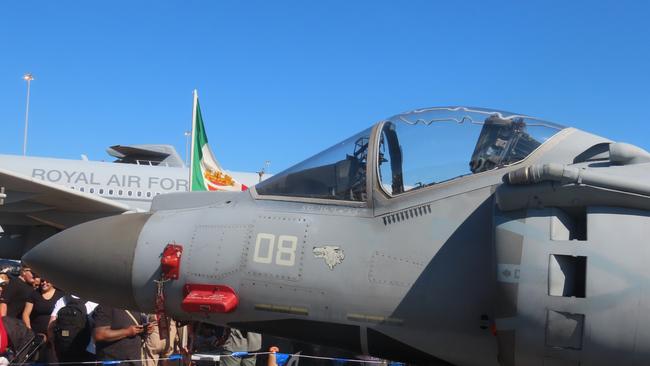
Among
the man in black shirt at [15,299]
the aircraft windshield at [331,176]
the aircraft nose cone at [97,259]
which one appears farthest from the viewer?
the man in black shirt at [15,299]

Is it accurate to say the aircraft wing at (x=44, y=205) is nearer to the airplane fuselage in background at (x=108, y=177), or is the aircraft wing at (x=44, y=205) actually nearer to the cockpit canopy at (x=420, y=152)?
the airplane fuselage in background at (x=108, y=177)

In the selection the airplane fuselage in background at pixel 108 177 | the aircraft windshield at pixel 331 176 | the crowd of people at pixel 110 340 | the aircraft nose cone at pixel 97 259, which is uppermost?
the airplane fuselage in background at pixel 108 177

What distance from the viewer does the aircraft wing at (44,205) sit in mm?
14109

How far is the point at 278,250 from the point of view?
14.6 feet

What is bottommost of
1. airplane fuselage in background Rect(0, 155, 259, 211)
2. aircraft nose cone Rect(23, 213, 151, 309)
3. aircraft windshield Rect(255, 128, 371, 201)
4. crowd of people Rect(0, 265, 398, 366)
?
crowd of people Rect(0, 265, 398, 366)

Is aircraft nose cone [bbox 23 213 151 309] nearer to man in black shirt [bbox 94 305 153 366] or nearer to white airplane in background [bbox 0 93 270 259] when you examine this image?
man in black shirt [bbox 94 305 153 366]

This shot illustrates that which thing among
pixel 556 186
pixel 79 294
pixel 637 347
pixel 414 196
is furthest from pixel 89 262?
pixel 637 347

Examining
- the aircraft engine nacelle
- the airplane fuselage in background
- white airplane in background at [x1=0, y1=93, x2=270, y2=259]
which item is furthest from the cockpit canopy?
the airplane fuselage in background

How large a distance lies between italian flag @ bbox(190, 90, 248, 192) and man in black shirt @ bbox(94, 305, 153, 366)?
11706 mm

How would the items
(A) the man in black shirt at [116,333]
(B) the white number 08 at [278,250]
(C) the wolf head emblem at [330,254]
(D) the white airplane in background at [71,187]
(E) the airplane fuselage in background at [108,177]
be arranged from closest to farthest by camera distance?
(C) the wolf head emblem at [330,254], (B) the white number 08 at [278,250], (A) the man in black shirt at [116,333], (D) the white airplane in background at [71,187], (E) the airplane fuselage in background at [108,177]

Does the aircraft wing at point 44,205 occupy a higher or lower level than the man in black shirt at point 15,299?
higher

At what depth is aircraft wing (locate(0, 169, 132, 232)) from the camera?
14.1 m

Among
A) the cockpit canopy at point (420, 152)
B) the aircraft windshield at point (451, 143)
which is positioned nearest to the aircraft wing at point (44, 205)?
the cockpit canopy at point (420, 152)

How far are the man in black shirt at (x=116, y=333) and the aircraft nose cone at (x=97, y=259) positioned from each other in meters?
1.87
